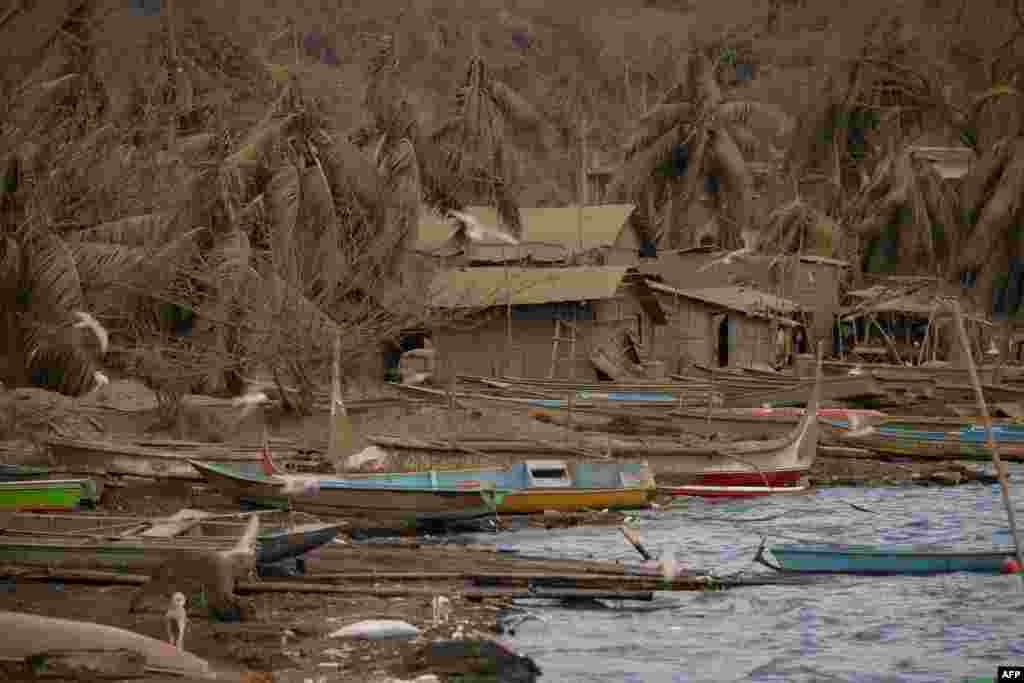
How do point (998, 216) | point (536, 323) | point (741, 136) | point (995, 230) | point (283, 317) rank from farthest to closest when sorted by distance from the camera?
point (741, 136)
point (995, 230)
point (998, 216)
point (536, 323)
point (283, 317)

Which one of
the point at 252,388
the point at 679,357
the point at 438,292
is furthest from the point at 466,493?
the point at 679,357

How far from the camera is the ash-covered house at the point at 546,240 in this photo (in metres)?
40.6

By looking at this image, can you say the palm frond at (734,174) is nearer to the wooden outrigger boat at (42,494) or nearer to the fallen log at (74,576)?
the wooden outrigger boat at (42,494)

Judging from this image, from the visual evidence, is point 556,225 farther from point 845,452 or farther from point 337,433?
point 337,433

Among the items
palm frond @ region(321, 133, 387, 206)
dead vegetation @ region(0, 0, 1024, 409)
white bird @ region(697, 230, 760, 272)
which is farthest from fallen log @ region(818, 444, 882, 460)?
white bird @ region(697, 230, 760, 272)

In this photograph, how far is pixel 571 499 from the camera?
25031 mm

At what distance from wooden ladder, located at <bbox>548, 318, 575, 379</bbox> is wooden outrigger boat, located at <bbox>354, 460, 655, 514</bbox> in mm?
12678

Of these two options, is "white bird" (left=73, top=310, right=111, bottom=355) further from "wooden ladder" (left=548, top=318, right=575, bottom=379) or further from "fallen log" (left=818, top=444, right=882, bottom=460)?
"fallen log" (left=818, top=444, right=882, bottom=460)

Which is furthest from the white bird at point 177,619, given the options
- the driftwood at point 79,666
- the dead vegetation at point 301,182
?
the dead vegetation at point 301,182

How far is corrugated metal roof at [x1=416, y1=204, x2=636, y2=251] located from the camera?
42.2m

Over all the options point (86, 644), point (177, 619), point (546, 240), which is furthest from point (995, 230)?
point (86, 644)

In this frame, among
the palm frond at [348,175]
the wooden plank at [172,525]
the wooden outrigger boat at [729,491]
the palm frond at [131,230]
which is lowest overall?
the wooden outrigger boat at [729,491]

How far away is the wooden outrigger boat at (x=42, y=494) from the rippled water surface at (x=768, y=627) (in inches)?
242

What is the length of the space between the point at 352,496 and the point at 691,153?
3582cm
